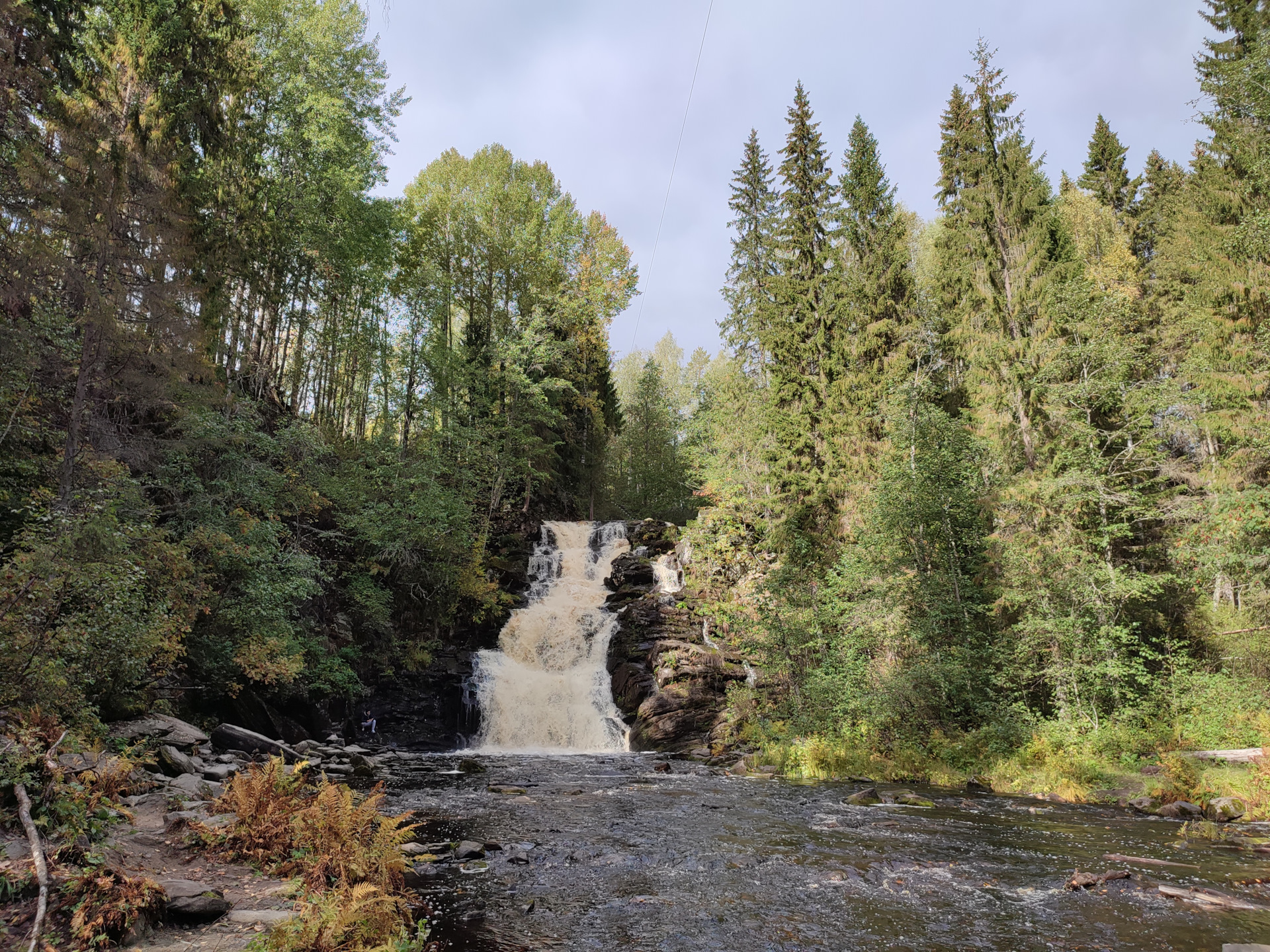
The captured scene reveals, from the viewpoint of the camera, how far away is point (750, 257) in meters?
30.6

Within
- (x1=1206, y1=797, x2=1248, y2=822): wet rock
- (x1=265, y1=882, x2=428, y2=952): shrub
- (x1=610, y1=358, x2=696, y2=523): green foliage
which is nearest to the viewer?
(x1=265, y1=882, x2=428, y2=952): shrub

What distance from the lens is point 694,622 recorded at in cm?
2675

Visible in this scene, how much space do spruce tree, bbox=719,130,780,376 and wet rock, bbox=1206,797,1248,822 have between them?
21922 mm

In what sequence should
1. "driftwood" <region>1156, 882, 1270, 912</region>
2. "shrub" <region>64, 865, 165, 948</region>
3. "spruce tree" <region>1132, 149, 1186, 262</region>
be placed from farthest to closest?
"spruce tree" <region>1132, 149, 1186, 262</region> < "driftwood" <region>1156, 882, 1270, 912</region> < "shrub" <region>64, 865, 165, 948</region>

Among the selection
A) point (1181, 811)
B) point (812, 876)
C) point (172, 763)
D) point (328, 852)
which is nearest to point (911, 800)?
point (1181, 811)

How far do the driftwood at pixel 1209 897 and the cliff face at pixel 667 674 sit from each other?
14.0 metres

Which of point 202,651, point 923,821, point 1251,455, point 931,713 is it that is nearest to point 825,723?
point 931,713

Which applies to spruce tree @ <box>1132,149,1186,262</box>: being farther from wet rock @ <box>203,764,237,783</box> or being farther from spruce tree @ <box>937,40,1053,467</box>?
wet rock @ <box>203,764,237,783</box>

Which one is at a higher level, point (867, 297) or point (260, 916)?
point (867, 297)

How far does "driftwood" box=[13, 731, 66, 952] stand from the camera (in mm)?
3412

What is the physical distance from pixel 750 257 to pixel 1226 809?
26.2m

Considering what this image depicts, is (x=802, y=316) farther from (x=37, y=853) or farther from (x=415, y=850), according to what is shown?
(x=37, y=853)

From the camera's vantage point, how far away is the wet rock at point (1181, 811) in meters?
10.6

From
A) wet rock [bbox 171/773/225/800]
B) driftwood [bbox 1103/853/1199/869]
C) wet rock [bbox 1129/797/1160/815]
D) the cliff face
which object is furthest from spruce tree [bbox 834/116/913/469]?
wet rock [bbox 171/773/225/800]
